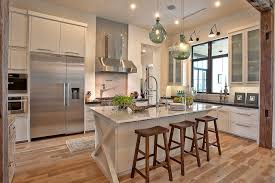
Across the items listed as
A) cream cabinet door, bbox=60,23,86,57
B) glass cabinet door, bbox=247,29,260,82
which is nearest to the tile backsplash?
cream cabinet door, bbox=60,23,86,57

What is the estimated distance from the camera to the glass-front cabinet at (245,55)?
4.21 meters

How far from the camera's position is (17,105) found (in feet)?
12.2

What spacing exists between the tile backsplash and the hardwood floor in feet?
7.31

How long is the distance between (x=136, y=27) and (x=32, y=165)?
500 centimetres

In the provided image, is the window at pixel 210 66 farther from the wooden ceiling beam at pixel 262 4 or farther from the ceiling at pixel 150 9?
the wooden ceiling beam at pixel 262 4

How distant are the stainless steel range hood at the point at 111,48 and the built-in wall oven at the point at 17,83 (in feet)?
6.17

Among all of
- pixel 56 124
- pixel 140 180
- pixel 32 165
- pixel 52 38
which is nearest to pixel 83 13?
pixel 52 38


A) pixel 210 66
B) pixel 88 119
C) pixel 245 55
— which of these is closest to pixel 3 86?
pixel 88 119

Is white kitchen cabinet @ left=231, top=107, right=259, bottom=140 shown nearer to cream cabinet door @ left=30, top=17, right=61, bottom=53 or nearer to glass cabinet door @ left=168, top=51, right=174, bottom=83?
glass cabinet door @ left=168, top=51, right=174, bottom=83

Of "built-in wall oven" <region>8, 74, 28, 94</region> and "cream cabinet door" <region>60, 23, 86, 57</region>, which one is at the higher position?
"cream cabinet door" <region>60, 23, 86, 57</region>

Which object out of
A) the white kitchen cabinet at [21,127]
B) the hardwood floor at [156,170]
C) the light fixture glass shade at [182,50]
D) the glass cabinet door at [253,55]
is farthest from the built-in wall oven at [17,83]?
the glass cabinet door at [253,55]

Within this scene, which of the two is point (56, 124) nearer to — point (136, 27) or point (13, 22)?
point (13, 22)

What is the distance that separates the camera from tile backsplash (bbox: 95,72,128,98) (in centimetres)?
530

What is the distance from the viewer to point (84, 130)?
181 inches
